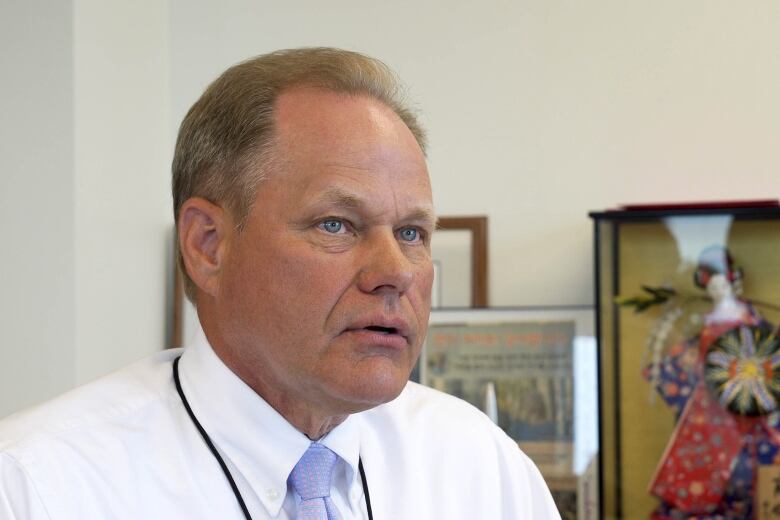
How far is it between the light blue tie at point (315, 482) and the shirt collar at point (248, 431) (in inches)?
0.5

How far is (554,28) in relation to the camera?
2473 millimetres

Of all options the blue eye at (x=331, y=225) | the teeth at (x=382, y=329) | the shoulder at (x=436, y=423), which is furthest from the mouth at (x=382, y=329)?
the shoulder at (x=436, y=423)

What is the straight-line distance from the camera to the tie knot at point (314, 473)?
1320 mm

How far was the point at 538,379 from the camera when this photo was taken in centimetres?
240

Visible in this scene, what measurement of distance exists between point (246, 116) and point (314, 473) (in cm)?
46

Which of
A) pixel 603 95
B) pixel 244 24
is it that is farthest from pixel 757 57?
pixel 244 24

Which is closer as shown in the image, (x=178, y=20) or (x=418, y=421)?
(x=418, y=421)

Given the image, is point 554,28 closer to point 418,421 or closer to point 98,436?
point 418,421

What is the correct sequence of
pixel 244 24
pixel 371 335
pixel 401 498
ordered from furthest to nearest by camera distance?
pixel 244 24
pixel 401 498
pixel 371 335

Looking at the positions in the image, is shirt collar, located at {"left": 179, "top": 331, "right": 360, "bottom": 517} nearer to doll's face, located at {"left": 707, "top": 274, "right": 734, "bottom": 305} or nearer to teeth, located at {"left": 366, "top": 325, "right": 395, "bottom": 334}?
teeth, located at {"left": 366, "top": 325, "right": 395, "bottom": 334}

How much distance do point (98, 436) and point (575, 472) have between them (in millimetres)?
1369

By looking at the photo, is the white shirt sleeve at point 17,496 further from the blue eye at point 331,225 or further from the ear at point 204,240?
the blue eye at point 331,225

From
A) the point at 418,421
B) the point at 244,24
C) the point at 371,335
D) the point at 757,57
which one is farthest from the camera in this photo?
the point at 244,24

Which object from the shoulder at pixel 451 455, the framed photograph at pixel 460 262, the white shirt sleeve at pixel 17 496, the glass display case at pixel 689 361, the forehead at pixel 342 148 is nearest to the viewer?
the white shirt sleeve at pixel 17 496
